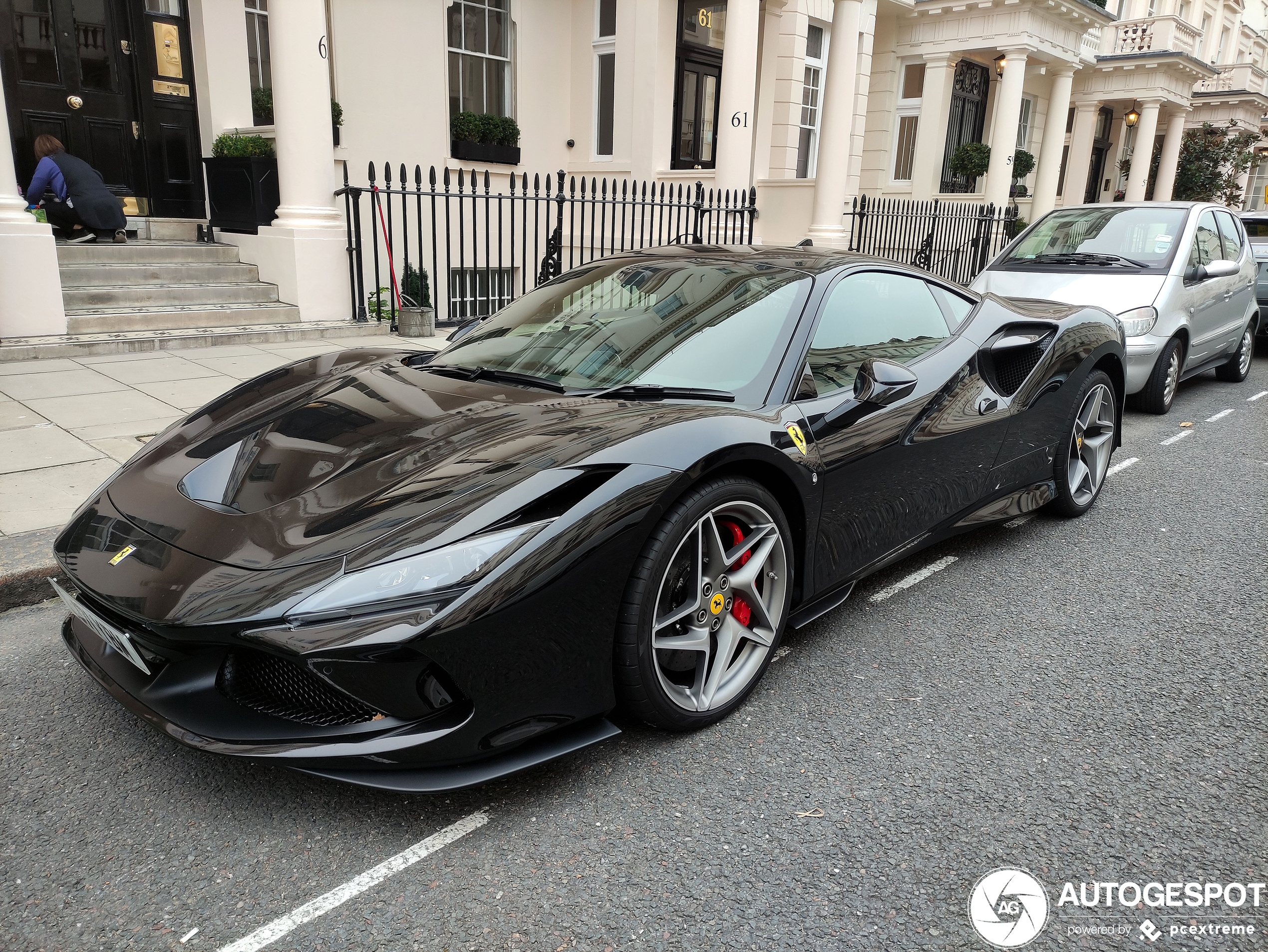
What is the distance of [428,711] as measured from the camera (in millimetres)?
2061

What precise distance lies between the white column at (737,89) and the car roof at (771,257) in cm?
870

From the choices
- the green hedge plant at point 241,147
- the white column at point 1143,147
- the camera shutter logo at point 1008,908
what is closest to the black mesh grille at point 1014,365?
the camera shutter logo at point 1008,908

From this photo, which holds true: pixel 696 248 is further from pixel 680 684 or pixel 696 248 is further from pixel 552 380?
pixel 680 684

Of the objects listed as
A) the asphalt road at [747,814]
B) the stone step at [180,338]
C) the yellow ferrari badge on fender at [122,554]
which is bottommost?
the asphalt road at [747,814]

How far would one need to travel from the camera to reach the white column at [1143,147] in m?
24.2

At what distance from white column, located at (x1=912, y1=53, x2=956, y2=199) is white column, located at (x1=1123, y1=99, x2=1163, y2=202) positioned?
27.1 feet

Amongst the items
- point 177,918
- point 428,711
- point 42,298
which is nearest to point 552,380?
point 428,711

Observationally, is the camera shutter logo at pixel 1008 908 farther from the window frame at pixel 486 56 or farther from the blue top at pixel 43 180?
the window frame at pixel 486 56

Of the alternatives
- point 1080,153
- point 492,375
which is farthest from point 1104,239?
point 1080,153

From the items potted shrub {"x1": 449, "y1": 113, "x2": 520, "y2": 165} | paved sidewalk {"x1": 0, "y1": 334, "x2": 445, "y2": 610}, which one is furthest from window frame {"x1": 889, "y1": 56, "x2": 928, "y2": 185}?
paved sidewalk {"x1": 0, "y1": 334, "x2": 445, "y2": 610}

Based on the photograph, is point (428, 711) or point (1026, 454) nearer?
point (428, 711)

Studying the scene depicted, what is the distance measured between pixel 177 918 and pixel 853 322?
108 inches

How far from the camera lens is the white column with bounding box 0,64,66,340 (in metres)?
7.21

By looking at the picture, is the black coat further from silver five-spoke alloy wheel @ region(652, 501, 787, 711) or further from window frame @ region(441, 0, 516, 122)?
silver five-spoke alloy wheel @ region(652, 501, 787, 711)
